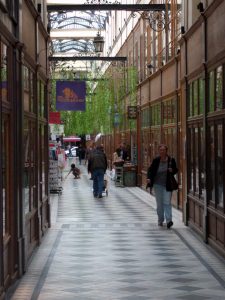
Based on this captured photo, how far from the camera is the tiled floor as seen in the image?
9.09m

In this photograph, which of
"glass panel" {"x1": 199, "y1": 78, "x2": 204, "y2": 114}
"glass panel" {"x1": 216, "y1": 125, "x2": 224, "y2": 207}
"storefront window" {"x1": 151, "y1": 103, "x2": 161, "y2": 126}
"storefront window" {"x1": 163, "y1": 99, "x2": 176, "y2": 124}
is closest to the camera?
"glass panel" {"x1": 216, "y1": 125, "x2": 224, "y2": 207}

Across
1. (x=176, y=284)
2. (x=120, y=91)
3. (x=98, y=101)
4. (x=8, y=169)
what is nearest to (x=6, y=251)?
(x=8, y=169)

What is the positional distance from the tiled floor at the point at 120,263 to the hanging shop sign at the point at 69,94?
32.3 ft

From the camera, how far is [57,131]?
32.2 m

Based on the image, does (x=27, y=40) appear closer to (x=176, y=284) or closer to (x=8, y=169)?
(x=8, y=169)

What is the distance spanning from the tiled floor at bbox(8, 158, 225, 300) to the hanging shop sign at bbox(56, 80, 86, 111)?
9845 mm

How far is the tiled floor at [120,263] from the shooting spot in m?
9.09

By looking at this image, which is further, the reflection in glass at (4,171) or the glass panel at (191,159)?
the glass panel at (191,159)

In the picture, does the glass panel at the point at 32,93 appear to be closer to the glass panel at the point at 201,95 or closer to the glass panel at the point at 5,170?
the glass panel at the point at 201,95

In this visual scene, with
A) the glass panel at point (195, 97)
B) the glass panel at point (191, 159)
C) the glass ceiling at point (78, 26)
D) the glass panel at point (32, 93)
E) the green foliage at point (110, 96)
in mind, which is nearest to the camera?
the glass panel at point (32, 93)

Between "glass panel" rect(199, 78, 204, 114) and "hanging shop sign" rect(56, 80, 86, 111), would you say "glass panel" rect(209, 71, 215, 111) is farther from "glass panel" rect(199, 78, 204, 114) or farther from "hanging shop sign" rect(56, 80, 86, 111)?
"hanging shop sign" rect(56, 80, 86, 111)

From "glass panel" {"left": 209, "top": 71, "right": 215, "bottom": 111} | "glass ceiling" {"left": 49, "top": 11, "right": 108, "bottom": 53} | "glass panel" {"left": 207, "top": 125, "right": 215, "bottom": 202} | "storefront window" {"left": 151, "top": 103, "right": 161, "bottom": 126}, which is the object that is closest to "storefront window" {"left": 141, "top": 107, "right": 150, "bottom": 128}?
"storefront window" {"left": 151, "top": 103, "right": 161, "bottom": 126}

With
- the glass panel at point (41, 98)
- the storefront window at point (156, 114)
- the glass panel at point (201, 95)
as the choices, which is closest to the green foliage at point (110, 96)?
the storefront window at point (156, 114)

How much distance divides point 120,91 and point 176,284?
97.5 feet
